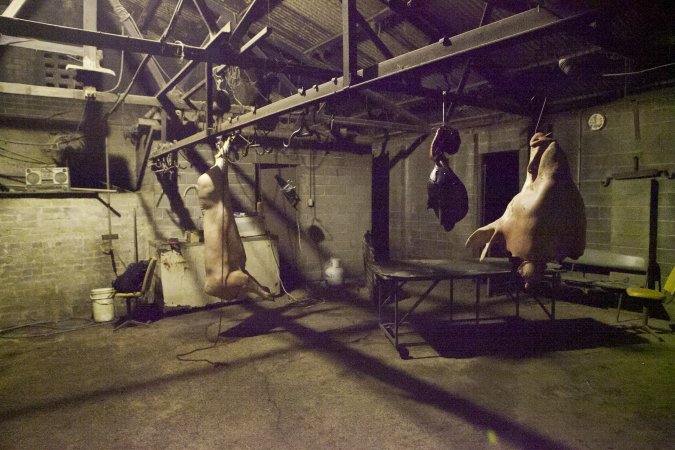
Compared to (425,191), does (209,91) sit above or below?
above

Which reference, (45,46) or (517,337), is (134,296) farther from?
(517,337)

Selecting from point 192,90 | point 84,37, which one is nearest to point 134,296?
point 192,90

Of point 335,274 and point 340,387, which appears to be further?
point 335,274

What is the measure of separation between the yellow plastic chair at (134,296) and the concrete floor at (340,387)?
0.22 metres

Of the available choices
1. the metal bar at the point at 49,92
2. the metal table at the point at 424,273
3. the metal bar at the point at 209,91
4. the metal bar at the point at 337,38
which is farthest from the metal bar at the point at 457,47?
the metal bar at the point at 337,38

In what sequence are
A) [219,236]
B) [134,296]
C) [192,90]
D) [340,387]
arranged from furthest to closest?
[134,296]
[192,90]
[340,387]
[219,236]

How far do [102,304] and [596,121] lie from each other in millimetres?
9385

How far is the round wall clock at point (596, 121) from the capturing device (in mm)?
7172

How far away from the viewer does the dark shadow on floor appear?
5453 millimetres

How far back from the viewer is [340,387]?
4.46 m

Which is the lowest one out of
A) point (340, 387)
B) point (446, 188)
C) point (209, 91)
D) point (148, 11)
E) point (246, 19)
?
point (340, 387)

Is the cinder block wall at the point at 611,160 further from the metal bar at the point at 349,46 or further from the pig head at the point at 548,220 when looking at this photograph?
the metal bar at the point at 349,46

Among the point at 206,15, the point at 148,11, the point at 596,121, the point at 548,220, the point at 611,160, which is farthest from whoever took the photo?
the point at 148,11

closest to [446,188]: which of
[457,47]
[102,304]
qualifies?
[457,47]
